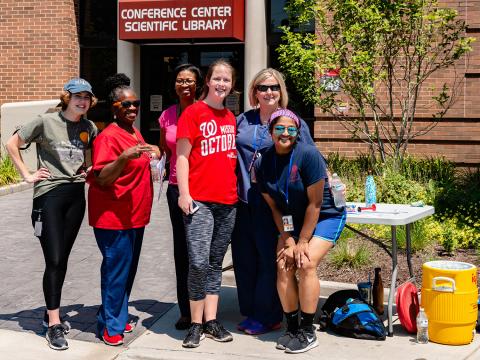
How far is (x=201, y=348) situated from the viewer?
5.29 meters

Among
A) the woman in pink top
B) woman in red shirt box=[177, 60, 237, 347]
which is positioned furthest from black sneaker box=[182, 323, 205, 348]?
the woman in pink top

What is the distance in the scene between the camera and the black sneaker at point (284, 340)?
5.25m

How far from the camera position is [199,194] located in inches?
206

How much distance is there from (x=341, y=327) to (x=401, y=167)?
6803 millimetres

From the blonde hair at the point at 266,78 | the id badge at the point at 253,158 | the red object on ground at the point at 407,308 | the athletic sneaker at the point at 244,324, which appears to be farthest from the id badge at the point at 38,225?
the red object on ground at the point at 407,308

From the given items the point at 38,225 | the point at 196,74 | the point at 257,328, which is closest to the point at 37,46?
the point at 196,74

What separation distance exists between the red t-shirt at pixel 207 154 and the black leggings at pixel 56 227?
3.11ft

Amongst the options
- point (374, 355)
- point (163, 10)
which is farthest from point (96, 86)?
point (374, 355)

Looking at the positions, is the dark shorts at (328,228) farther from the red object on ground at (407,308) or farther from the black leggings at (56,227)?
the black leggings at (56,227)

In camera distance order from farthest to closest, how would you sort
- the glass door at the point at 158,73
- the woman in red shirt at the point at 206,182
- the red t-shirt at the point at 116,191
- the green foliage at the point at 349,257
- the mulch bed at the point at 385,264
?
the glass door at the point at 158,73
the green foliage at the point at 349,257
the mulch bed at the point at 385,264
the red t-shirt at the point at 116,191
the woman in red shirt at the point at 206,182

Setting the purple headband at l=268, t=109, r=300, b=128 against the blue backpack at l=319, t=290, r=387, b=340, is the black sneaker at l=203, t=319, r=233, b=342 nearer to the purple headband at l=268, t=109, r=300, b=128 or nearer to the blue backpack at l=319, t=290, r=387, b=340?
the blue backpack at l=319, t=290, r=387, b=340

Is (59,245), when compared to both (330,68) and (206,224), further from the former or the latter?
(330,68)

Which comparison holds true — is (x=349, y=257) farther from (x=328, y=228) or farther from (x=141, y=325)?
(x=141, y=325)

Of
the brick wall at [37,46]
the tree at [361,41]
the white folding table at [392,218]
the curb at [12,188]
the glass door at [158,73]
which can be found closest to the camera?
the white folding table at [392,218]
